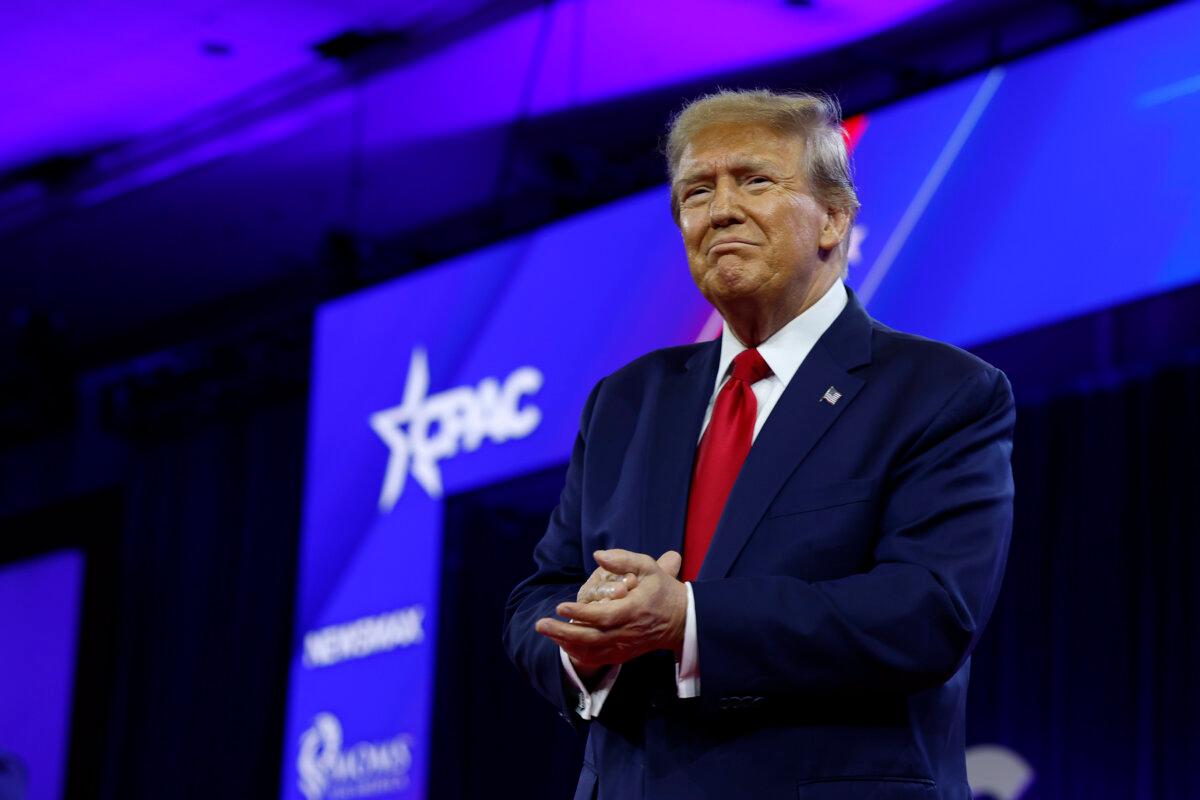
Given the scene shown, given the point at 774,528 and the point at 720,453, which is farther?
the point at 720,453

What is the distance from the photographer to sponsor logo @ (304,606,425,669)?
201 inches

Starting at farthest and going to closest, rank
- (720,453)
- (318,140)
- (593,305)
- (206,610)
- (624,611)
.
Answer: (206,610)
(318,140)
(593,305)
(720,453)
(624,611)

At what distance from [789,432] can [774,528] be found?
11 centimetres

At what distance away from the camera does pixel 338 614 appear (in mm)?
5281

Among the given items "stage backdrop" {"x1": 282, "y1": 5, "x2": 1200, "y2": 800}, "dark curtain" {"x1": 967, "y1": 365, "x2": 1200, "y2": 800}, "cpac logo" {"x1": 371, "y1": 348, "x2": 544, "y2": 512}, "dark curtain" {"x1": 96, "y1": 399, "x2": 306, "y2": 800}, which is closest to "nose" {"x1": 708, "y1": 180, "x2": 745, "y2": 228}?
"stage backdrop" {"x1": 282, "y1": 5, "x2": 1200, "y2": 800}

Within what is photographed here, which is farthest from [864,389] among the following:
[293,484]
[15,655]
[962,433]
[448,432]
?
[15,655]

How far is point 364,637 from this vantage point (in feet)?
17.1

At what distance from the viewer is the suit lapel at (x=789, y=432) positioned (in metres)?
1.55

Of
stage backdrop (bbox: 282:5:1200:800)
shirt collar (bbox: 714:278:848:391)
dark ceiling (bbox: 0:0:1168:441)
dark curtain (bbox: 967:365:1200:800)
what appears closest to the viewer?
shirt collar (bbox: 714:278:848:391)

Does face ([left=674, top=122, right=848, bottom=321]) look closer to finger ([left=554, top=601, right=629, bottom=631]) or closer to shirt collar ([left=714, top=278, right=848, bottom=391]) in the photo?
shirt collar ([left=714, top=278, right=848, bottom=391])

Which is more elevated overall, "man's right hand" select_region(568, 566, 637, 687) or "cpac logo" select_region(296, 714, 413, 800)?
"cpac logo" select_region(296, 714, 413, 800)

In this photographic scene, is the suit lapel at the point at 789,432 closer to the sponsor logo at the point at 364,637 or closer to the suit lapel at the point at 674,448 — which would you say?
the suit lapel at the point at 674,448

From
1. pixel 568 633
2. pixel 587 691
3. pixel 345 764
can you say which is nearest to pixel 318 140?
pixel 345 764

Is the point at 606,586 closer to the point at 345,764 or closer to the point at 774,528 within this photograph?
the point at 774,528
